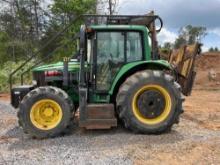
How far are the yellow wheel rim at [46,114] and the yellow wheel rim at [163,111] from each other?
1.43m

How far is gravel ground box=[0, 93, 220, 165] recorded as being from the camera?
6.47 meters

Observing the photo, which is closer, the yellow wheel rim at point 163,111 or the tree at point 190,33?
the yellow wheel rim at point 163,111

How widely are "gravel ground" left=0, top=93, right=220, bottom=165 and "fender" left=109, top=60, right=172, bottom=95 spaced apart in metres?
0.93

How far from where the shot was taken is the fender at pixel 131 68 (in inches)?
328

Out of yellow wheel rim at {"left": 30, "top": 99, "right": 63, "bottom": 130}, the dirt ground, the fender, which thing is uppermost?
the fender

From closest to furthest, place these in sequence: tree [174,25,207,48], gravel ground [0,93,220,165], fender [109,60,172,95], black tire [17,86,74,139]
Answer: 1. gravel ground [0,93,220,165]
2. black tire [17,86,74,139]
3. fender [109,60,172,95]
4. tree [174,25,207,48]

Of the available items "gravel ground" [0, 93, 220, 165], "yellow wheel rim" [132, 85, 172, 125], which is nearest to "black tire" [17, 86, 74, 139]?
"gravel ground" [0, 93, 220, 165]

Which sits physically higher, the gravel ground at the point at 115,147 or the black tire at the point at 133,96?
the black tire at the point at 133,96

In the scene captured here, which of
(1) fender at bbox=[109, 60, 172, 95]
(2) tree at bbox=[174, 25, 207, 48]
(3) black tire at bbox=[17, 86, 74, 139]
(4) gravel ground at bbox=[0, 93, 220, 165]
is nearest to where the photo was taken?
(4) gravel ground at bbox=[0, 93, 220, 165]

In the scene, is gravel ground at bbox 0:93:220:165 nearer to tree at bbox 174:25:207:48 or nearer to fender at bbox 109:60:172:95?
fender at bbox 109:60:172:95

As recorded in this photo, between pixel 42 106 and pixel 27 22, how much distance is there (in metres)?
21.4

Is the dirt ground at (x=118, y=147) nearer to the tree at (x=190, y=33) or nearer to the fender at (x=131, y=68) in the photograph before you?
the fender at (x=131, y=68)

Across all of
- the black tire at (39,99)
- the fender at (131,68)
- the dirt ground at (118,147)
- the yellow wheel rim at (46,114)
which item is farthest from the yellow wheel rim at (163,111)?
the yellow wheel rim at (46,114)

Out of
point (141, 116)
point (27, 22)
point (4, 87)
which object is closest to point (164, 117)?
point (141, 116)
